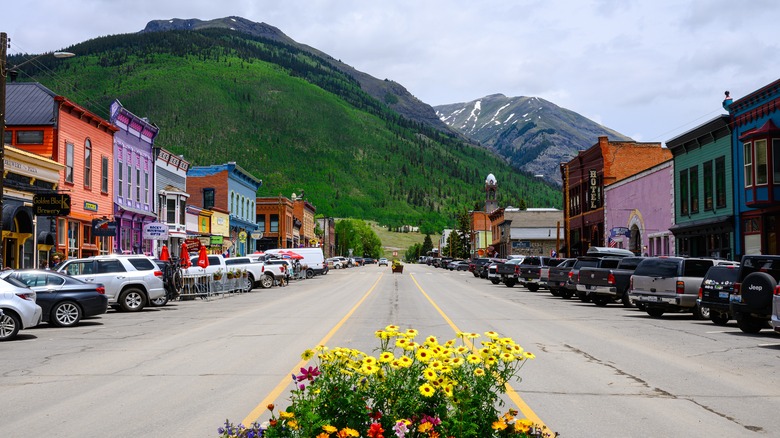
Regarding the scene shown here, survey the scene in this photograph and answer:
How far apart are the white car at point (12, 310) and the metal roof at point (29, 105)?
1985 cm

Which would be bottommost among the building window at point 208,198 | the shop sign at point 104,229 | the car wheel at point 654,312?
the car wheel at point 654,312

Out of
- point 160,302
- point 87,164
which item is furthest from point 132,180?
point 160,302

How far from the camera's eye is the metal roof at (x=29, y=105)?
34562mm

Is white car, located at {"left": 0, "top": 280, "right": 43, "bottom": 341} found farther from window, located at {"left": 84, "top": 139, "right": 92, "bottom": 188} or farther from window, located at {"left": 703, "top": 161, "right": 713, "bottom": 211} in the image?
window, located at {"left": 703, "top": 161, "right": 713, "bottom": 211}

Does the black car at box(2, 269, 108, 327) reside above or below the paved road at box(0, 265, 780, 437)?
above

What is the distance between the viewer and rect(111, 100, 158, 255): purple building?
4272 centimetres

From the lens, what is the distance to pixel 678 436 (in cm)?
755

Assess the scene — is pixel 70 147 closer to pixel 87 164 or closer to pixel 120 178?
pixel 87 164

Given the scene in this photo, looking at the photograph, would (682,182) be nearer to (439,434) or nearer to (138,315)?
(138,315)

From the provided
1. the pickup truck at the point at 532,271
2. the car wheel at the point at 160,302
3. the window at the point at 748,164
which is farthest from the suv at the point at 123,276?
the window at the point at 748,164

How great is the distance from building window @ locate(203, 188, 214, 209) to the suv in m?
45.9

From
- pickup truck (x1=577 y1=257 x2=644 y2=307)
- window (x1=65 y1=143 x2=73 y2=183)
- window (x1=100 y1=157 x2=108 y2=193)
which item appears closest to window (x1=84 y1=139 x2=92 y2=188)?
window (x1=100 y1=157 x2=108 y2=193)

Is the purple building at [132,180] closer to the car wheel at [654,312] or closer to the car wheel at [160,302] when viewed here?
the car wheel at [160,302]

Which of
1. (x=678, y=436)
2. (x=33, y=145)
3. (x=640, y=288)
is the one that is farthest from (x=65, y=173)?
(x=678, y=436)
